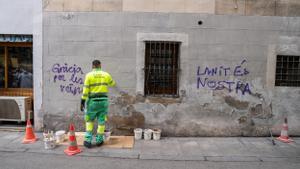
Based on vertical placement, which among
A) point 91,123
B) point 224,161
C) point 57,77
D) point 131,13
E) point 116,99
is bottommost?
point 224,161

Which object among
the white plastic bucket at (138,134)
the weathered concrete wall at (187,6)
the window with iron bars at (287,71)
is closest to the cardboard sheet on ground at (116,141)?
the white plastic bucket at (138,134)

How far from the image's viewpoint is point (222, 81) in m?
7.50

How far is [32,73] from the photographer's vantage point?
828 cm

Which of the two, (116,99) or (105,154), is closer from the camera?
(105,154)

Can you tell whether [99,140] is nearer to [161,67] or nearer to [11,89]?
[161,67]

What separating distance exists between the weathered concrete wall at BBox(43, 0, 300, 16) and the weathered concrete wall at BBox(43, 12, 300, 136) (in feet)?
0.47

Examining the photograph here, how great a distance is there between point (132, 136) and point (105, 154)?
150 cm

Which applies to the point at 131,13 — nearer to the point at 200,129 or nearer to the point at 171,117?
the point at 171,117

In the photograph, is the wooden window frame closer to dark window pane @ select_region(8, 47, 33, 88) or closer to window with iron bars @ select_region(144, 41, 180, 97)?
dark window pane @ select_region(8, 47, 33, 88)

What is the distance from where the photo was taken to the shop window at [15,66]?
27.0 ft

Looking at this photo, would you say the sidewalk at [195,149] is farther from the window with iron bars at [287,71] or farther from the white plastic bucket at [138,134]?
the window with iron bars at [287,71]

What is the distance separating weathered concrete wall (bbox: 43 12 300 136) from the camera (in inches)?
289

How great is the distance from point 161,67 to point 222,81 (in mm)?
1688

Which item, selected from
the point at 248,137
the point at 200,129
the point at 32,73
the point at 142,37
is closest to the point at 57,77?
the point at 32,73
